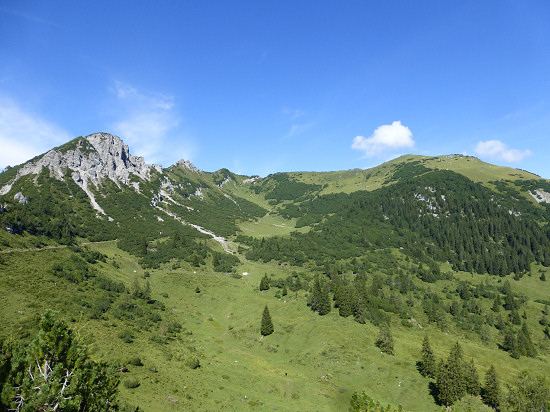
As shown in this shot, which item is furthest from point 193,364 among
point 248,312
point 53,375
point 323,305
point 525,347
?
point 525,347

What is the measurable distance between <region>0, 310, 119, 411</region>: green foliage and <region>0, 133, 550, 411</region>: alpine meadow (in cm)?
11

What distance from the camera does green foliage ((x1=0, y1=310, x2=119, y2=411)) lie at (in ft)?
53.5

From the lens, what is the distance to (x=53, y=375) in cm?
1777

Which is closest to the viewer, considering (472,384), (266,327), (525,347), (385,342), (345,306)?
(472,384)

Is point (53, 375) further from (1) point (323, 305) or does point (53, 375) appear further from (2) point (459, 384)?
(1) point (323, 305)

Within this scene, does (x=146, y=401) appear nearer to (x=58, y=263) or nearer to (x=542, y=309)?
(x=58, y=263)

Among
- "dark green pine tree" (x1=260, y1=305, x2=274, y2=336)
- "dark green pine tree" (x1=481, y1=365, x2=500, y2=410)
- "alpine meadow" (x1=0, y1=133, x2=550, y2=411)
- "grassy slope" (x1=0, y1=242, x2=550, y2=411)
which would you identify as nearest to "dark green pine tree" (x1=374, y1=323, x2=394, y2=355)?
"alpine meadow" (x1=0, y1=133, x2=550, y2=411)

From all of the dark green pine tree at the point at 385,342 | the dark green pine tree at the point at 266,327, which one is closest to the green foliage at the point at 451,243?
the dark green pine tree at the point at 266,327

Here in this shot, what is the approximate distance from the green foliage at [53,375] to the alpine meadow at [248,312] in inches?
4.2

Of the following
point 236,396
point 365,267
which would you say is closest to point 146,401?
point 236,396

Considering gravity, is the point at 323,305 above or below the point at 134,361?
below

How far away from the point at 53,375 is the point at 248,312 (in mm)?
77953

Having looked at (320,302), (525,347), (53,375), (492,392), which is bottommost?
(525,347)

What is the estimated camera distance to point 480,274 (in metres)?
159
